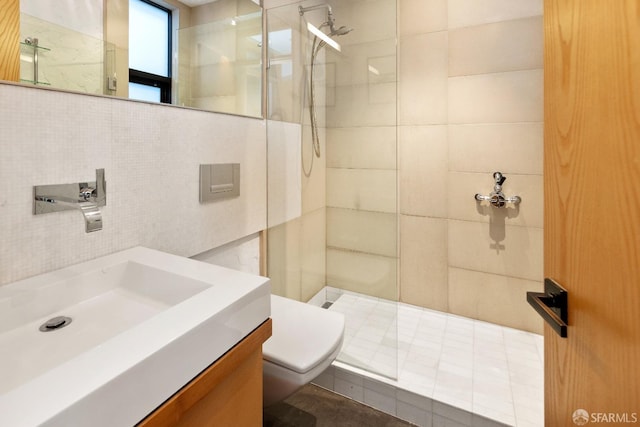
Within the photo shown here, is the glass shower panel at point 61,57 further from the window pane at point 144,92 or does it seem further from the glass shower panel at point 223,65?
the glass shower panel at point 223,65

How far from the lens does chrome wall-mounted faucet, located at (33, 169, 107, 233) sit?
0.76 m

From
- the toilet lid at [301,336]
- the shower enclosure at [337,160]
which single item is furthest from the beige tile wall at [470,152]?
the toilet lid at [301,336]

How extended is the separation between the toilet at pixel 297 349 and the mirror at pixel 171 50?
1003 mm

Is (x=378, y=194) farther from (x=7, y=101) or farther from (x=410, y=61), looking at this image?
(x=7, y=101)

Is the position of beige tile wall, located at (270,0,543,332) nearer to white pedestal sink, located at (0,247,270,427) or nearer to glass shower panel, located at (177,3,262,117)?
glass shower panel, located at (177,3,262,117)

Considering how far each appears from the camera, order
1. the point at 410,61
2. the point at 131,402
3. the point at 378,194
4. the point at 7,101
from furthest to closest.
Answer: the point at 410,61, the point at 378,194, the point at 7,101, the point at 131,402

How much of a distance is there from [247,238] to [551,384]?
4.68 feet

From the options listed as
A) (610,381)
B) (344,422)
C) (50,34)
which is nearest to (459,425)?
(344,422)

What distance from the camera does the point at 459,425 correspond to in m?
1.40

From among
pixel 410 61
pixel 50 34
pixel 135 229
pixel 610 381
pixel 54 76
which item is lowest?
pixel 610 381

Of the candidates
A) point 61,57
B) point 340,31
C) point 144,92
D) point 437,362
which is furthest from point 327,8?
point 437,362

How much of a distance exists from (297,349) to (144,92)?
3.57ft

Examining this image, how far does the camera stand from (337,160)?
2227 millimetres

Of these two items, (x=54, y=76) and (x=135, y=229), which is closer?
(x=54, y=76)
